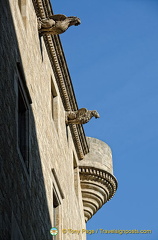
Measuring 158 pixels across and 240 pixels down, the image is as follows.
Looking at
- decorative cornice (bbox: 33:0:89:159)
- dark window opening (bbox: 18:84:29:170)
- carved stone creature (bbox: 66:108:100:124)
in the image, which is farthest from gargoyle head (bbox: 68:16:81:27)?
dark window opening (bbox: 18:84:29:170)

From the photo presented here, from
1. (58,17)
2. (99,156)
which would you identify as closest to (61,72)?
(58,17)

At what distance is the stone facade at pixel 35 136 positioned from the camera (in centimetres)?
1259

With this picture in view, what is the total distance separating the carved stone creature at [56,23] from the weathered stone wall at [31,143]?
255 millimetres

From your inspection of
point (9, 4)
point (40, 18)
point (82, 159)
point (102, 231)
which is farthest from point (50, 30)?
point (82, 159)

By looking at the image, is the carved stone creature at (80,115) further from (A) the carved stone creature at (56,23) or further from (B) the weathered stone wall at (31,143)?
(A) the carved stone creature at (56,23)

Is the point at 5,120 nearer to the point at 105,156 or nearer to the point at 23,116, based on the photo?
the point at 23,116

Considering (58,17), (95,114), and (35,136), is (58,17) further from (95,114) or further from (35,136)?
(95,114)

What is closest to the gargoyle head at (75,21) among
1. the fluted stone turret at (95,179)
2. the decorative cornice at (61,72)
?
the decorative cornice at (61,72)

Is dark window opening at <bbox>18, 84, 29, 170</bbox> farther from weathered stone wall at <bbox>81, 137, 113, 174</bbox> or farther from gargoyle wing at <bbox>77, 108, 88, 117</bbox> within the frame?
weathered stone wall at <bbox>81, 137, 113, 174</bbox>

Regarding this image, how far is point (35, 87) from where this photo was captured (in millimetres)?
15898

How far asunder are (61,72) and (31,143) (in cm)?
511

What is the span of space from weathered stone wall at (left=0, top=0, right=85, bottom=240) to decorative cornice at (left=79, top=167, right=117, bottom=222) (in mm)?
1886

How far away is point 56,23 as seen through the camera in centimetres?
1742

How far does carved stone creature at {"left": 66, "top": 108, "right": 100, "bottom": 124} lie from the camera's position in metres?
20.4
